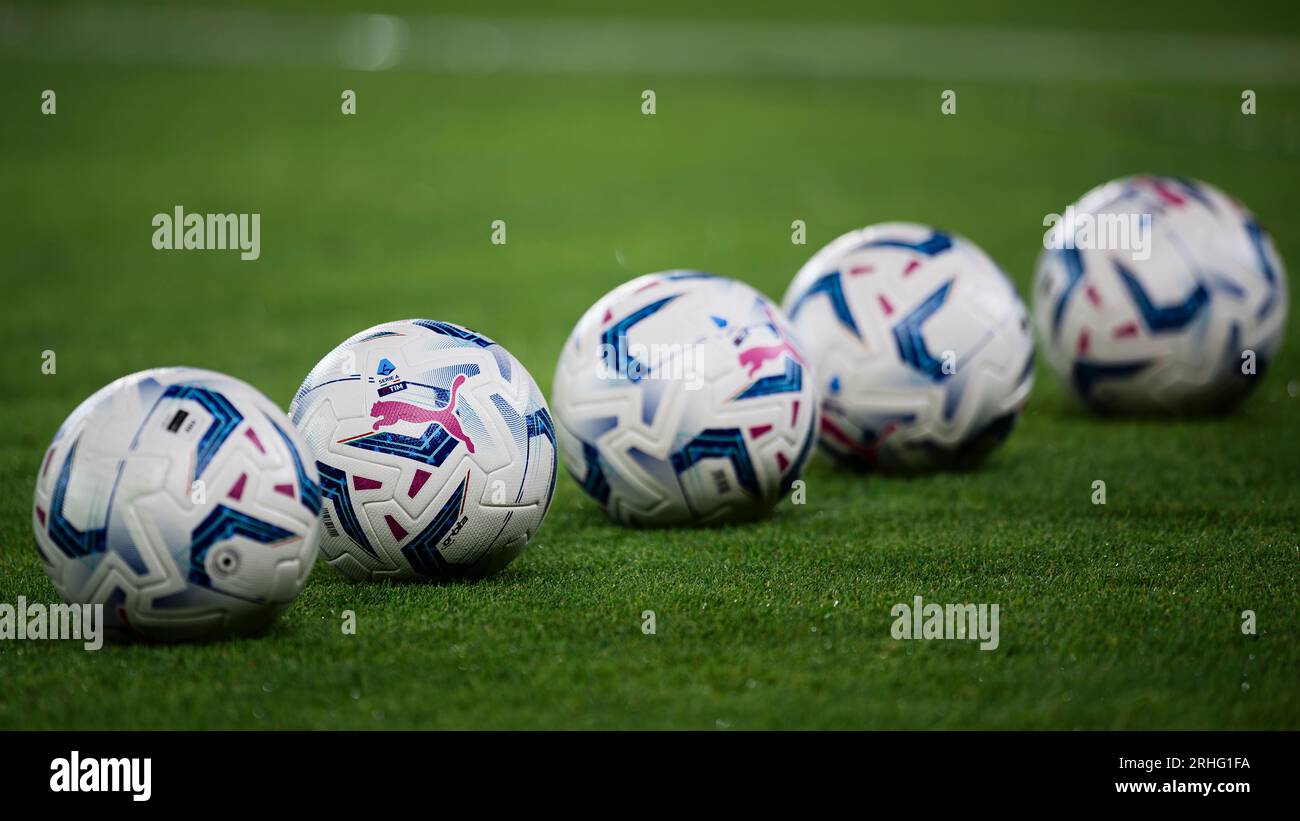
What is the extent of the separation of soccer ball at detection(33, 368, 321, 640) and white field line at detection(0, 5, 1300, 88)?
29.6 m

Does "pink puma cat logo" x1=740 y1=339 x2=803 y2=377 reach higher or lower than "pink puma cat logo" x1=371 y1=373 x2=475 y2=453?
higher

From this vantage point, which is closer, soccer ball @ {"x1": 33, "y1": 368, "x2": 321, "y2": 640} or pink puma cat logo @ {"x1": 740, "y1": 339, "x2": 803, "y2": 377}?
soccer ball @ {"x1": 33, "y1": 368, "x2": 321, "y2": 640}

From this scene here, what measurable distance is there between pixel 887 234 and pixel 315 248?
402 inches

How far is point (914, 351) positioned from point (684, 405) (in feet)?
5.87

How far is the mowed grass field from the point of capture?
6.08 meters

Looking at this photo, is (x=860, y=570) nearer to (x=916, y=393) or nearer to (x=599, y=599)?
(x=599, y=599)

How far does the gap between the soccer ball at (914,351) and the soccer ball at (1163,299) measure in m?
1.39

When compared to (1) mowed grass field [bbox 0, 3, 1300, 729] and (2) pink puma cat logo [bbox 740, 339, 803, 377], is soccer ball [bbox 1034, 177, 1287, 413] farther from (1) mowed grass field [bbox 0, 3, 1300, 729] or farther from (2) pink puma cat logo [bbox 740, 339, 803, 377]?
(2) pink puma cat logo [bbox 740, 339, 803, 377]

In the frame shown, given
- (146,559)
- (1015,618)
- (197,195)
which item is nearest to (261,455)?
(146,559)

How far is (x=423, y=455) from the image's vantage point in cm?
712

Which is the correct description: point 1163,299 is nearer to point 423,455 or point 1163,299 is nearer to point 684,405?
point 684,405

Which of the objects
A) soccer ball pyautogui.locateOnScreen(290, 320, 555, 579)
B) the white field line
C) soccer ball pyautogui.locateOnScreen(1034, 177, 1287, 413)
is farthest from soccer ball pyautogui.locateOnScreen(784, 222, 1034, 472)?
the white field line

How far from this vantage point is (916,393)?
938 cm

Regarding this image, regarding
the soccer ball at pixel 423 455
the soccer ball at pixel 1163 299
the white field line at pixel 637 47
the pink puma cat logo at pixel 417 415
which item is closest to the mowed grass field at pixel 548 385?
the soccer ball at pixel 423 455
